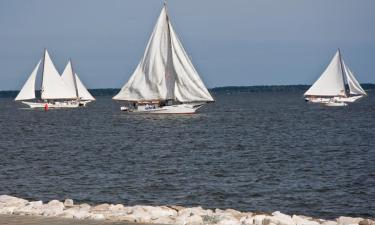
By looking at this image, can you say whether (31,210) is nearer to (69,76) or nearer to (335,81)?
(335,81)

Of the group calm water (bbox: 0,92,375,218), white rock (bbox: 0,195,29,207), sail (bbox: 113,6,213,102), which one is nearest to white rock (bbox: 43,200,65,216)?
white rock (bbox: 0,195,29,207)

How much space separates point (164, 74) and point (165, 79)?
485mm

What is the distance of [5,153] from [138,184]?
15744mm

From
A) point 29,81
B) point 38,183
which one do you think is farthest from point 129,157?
point 29,81

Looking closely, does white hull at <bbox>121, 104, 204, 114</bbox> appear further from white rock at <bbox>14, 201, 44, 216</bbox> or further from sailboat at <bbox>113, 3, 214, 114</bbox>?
white rock at <bbox>14, 201, 44, 216</bbox>

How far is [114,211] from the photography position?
15.5 metres

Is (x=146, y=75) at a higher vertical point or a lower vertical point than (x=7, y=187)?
higher

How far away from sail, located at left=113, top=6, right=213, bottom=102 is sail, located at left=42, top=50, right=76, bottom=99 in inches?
1099

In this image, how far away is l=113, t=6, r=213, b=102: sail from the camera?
2611 inches

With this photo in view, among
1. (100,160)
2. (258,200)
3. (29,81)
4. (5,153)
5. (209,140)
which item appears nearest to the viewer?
(258,200)

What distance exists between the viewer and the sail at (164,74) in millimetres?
66312

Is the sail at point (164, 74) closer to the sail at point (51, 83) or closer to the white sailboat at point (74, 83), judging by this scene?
the sail at point (51, 83)

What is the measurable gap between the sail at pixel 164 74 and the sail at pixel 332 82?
119ft

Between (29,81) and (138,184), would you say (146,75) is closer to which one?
(29,81)
